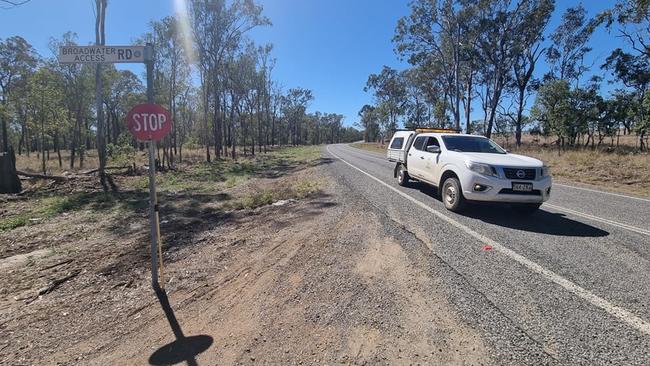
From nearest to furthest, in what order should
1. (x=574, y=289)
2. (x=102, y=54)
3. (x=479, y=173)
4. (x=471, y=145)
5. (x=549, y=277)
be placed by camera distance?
(x=574, y=289) < (x=549, y=277) < (x=102, y=54) < (x=479, y=173) < (x=471, y=145)

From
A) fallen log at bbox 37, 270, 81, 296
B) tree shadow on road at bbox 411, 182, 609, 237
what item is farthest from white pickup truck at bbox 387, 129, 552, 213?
fallen log at bbox 37, 270, 81, 296

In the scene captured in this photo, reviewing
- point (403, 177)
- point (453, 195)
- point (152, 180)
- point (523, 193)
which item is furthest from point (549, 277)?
point (403, 177)

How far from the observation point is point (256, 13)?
2845 cm

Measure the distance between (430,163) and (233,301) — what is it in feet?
21.8

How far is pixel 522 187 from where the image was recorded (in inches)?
258

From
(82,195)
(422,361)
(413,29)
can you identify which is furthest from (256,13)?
(422,361)

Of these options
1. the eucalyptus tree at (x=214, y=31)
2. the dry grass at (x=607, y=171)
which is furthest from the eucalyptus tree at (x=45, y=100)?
the dry grass at (x=607, y=171)

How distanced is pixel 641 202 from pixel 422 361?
10193 millimetres

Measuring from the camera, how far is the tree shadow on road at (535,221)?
19.4 ft

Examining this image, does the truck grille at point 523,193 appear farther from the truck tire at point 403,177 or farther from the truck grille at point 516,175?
the truck tire at point 403,177

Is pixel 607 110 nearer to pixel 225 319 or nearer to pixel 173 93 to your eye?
pixel 173 93

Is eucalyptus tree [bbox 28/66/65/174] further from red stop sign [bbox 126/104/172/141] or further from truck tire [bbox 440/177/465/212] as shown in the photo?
truck tire [bbox 440/177/465/212]

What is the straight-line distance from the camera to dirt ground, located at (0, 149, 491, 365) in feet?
9.31

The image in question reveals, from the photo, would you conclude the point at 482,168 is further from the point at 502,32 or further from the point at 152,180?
the point at 502,32
